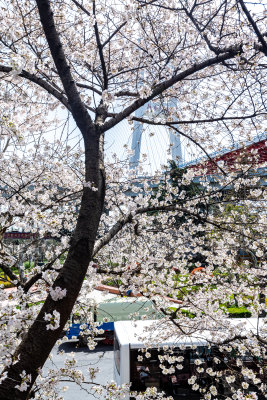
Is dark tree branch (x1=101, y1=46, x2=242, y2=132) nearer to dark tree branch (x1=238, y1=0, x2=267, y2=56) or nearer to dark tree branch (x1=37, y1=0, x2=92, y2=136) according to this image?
dark tree branch (x1=37, y1=0, x2=92, y2=136)

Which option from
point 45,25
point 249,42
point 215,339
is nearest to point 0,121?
point 45,25

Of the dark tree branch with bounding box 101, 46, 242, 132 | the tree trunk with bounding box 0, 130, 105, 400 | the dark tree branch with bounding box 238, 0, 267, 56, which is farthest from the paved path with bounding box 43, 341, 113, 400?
the dark tree branch with bounding box 238, 0, 267, 56

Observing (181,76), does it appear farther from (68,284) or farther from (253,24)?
(68,284)

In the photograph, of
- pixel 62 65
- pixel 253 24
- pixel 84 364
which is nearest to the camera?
pixel 253 24

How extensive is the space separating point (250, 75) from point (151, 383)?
5.73 metres

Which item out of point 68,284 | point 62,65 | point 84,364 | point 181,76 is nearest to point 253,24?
point 181,76

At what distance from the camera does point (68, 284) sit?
2.31 meters

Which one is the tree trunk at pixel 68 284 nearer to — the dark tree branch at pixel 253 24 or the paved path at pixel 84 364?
the dark tree branch at pixel 253 24

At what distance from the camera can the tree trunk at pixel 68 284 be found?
2.10 meters

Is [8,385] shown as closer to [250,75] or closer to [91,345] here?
[91,345]

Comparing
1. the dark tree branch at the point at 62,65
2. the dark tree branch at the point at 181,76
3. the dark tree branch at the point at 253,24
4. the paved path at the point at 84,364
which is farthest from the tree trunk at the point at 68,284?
the paved path at the point at 84,364

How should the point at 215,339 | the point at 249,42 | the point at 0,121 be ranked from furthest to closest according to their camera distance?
the point at 215,339, the point at 249,42, the point at 0,121

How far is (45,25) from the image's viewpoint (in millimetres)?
2551

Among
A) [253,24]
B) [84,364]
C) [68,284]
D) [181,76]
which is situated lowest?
[84,364]
